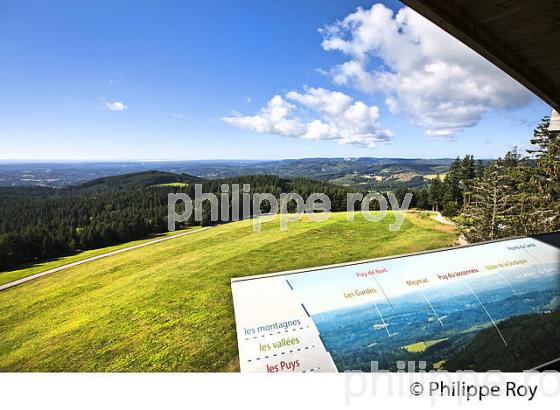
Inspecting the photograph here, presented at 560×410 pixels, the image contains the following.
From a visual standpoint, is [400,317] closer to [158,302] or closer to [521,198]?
[158,302]

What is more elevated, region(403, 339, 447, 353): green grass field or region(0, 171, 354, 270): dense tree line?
region(403, 339, 447, 353): green grass field

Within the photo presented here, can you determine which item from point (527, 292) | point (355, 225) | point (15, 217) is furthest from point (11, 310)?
point (15, 217)

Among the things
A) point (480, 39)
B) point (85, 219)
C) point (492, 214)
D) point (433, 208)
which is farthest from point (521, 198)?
point (85, 219)

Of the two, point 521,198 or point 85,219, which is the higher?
point 521,198

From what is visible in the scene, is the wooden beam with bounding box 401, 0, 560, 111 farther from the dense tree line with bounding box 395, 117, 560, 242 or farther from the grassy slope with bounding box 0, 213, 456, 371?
the dense tree line with bounding box 395, 117, 560, 242

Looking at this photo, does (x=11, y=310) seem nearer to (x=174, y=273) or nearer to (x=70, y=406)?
(x=174, y=273)

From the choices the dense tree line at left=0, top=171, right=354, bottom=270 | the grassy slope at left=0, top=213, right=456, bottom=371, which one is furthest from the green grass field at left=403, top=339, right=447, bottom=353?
the dense tree line at left=0, top=171, right=354, bottom=270

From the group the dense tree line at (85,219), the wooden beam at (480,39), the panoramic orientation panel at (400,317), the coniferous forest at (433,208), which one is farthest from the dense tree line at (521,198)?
the dense tree line at (85,219)
